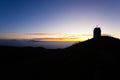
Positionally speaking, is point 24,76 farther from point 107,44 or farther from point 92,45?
point 107,44

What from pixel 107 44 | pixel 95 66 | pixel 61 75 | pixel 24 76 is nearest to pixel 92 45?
pixel 107 44

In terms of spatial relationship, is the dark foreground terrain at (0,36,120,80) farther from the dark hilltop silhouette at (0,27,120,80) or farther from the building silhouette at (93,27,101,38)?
the building silhouette at (93,27,101,38)

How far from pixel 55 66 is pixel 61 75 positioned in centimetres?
155

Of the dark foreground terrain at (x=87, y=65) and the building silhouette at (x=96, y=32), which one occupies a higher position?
the building silhouette at (x=96, y=32)

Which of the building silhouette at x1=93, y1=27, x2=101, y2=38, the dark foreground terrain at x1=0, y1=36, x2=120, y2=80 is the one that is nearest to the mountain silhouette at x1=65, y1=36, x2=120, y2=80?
the dark foreground terrain at x1=0, y1=36, x2=120, y2=80

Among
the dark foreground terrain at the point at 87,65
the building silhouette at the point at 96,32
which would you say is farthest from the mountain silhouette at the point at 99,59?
the building silhouette at the point at 96,32

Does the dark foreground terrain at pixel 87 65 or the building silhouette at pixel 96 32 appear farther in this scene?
the building silhouette at pixel 96 32

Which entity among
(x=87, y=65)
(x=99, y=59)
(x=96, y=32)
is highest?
(x=96, y=32)

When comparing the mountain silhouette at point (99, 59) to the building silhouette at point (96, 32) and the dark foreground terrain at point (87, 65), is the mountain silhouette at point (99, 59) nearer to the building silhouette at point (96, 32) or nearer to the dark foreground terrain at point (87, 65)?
the dark foreground terrain at point (87, 65)

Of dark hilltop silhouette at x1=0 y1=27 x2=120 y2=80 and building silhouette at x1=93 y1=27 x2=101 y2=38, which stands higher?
building silhouette at x1=93 y1=27 x2=101 y2=38

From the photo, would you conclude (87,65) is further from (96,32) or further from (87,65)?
(96,32)

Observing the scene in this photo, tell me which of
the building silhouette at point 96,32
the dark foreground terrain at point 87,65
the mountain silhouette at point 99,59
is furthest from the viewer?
the building silhouette at point 96,32

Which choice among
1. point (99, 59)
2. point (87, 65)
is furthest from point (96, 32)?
point (87, 65)

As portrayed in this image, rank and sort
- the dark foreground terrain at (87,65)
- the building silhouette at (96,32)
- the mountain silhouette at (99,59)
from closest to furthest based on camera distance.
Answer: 1. the mountain silhouette at (99,59)
2. the dark foreground terrain at (87,65)
3. the building silhouette at (96,32)
